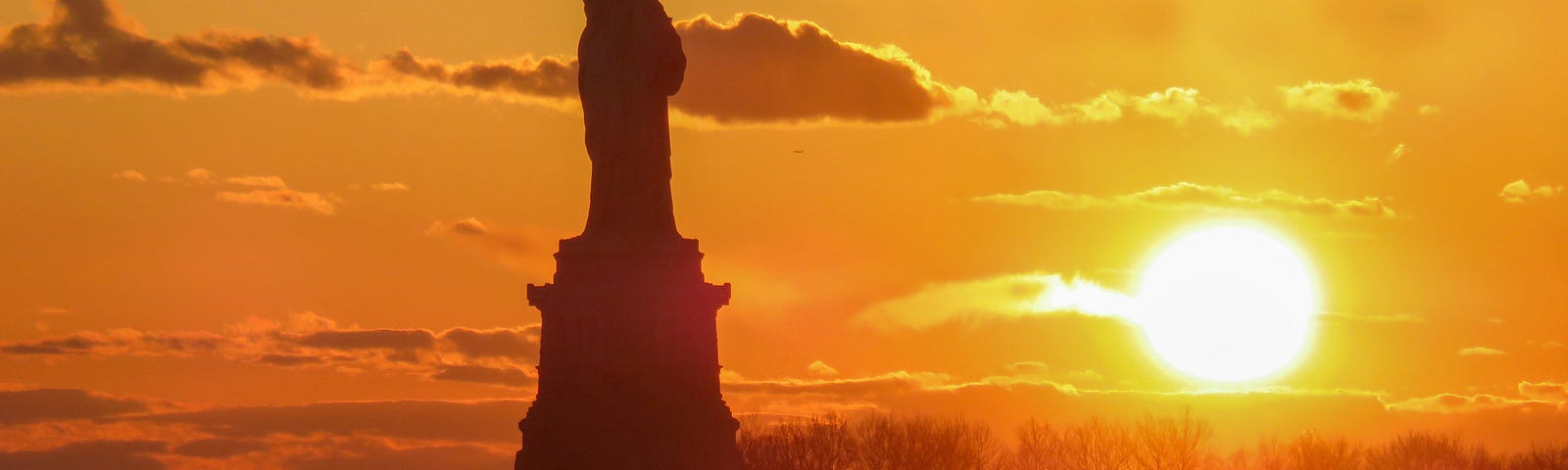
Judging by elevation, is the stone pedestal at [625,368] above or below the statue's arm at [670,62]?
below

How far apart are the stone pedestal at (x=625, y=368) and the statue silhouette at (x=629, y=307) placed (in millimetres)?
12

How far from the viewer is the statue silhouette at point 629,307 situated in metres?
32.1

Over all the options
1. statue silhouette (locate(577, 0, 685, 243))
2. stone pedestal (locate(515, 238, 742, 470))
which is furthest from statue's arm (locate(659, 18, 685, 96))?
stone pedestal (locate(515, 238, 742, 470))

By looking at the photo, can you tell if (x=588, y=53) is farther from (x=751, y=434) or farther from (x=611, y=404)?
(x=751, y=434)

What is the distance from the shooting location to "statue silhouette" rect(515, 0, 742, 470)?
32.1 meters

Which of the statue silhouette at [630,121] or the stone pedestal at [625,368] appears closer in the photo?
the stone pedestal at [625,368]

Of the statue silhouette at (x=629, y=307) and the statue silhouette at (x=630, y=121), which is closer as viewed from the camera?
the statue silhouette at (x=629, y=307)

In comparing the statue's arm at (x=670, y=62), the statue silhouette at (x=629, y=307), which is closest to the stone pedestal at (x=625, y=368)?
the statue silhouette at (x=629, y=307)

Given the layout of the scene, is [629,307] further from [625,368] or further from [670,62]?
[670,62]

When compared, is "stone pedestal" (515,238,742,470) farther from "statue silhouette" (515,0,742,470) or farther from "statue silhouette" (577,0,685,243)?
"statue silhouette" (577,0,685,243)

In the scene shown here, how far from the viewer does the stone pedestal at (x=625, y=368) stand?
105 ft

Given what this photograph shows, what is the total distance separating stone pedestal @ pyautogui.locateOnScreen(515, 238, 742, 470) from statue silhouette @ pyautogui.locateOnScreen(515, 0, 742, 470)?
0.01 meters

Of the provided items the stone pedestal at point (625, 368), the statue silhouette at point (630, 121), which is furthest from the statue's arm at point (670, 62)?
the stone pedestal at point (625, 368)

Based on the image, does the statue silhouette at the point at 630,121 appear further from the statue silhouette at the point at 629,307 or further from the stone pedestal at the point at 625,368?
the stone pedestal at the point at 625,368
